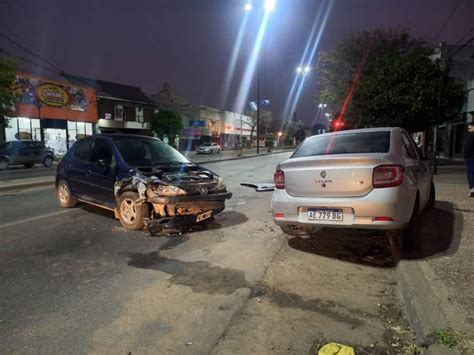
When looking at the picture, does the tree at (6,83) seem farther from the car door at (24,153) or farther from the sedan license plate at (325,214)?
the sedan license plate at (325,214)

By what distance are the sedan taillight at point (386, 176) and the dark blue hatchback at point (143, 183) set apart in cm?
293

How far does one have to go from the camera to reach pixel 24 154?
2327 centimetres

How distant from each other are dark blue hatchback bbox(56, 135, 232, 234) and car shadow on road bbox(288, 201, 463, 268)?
1738mm

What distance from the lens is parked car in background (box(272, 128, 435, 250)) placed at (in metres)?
4.48

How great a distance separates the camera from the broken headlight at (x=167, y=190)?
6031mm

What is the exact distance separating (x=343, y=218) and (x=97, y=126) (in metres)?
39.5

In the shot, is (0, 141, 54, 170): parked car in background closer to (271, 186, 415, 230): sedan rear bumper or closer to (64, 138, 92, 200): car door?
(64, 138, 92, 200): car door

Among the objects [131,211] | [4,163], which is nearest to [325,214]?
[131,211]

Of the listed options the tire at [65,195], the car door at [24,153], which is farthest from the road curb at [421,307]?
the car door at [24,153]

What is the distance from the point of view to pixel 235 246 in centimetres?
568

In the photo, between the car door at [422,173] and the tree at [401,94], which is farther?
the tree at [401,94]

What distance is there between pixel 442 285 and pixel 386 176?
134cm

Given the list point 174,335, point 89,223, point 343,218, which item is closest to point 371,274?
point 343,218

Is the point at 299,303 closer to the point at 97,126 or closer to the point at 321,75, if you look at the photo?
the point at 321,75
